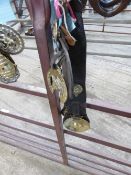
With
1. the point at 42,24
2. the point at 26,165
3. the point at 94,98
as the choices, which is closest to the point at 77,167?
the point at 26,165

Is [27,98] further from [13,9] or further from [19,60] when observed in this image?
[13,9]

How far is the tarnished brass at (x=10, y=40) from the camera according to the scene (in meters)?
0.78

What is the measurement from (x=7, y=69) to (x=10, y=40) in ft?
0.54

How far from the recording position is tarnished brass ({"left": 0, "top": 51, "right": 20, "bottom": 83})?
35.4 inches

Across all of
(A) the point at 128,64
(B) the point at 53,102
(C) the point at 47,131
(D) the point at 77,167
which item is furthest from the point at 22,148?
(A) the point at 128,64

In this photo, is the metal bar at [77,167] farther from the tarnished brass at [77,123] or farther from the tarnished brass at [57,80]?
the tarnished brass at [57,80]

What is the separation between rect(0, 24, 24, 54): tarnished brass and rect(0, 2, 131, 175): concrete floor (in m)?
0.55

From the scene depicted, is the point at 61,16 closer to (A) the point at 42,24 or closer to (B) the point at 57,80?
(A) the point at 42,24

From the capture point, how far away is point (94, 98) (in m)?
2.03

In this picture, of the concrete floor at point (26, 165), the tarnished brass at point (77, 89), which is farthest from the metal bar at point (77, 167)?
the tarnished brass at point (77, 89)

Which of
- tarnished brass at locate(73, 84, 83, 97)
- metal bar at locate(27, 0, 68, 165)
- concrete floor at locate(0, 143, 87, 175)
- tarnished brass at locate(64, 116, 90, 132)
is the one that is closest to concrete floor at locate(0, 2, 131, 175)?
concrete floor at locate(0, 143, 87, 175)

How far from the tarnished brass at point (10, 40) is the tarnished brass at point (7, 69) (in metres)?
0.05

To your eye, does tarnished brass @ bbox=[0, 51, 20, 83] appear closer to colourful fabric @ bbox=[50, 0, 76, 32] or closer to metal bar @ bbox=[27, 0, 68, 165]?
metal bar @ bbox=[27, 0, 68, 165]

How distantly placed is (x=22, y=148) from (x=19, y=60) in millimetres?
1514
